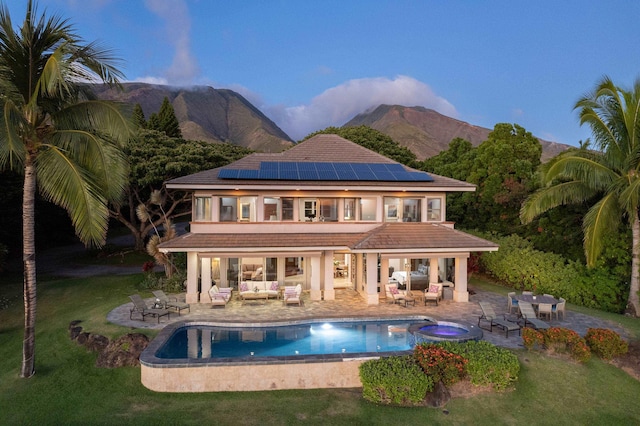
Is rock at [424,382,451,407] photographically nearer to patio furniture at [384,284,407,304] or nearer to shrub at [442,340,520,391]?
shrub at [442,340,520,391]

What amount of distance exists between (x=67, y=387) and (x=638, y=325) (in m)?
22.2

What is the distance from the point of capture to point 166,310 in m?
Answer: 17.7

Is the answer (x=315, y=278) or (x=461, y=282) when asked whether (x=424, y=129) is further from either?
(x=315, y=278)

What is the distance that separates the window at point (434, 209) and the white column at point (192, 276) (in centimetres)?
1404

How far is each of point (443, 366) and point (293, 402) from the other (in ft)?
15.0

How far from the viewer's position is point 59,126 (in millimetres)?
11953

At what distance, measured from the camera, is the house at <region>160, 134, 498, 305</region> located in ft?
65.4

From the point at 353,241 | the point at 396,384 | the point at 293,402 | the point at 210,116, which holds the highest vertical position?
the point at 210,116

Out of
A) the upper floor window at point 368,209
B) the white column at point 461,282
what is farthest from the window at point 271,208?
the white column at point 461,282

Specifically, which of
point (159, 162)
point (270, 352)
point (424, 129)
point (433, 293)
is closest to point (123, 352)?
point (270, 352)

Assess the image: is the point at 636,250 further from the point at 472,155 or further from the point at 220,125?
the point at 220,125

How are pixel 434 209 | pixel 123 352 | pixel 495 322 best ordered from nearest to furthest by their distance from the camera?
pixel 123 352, pixel 495 322, pixel 434 209

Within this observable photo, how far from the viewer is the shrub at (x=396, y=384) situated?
1074 centimetres

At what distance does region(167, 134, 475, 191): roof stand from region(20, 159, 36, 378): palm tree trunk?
337 inches
